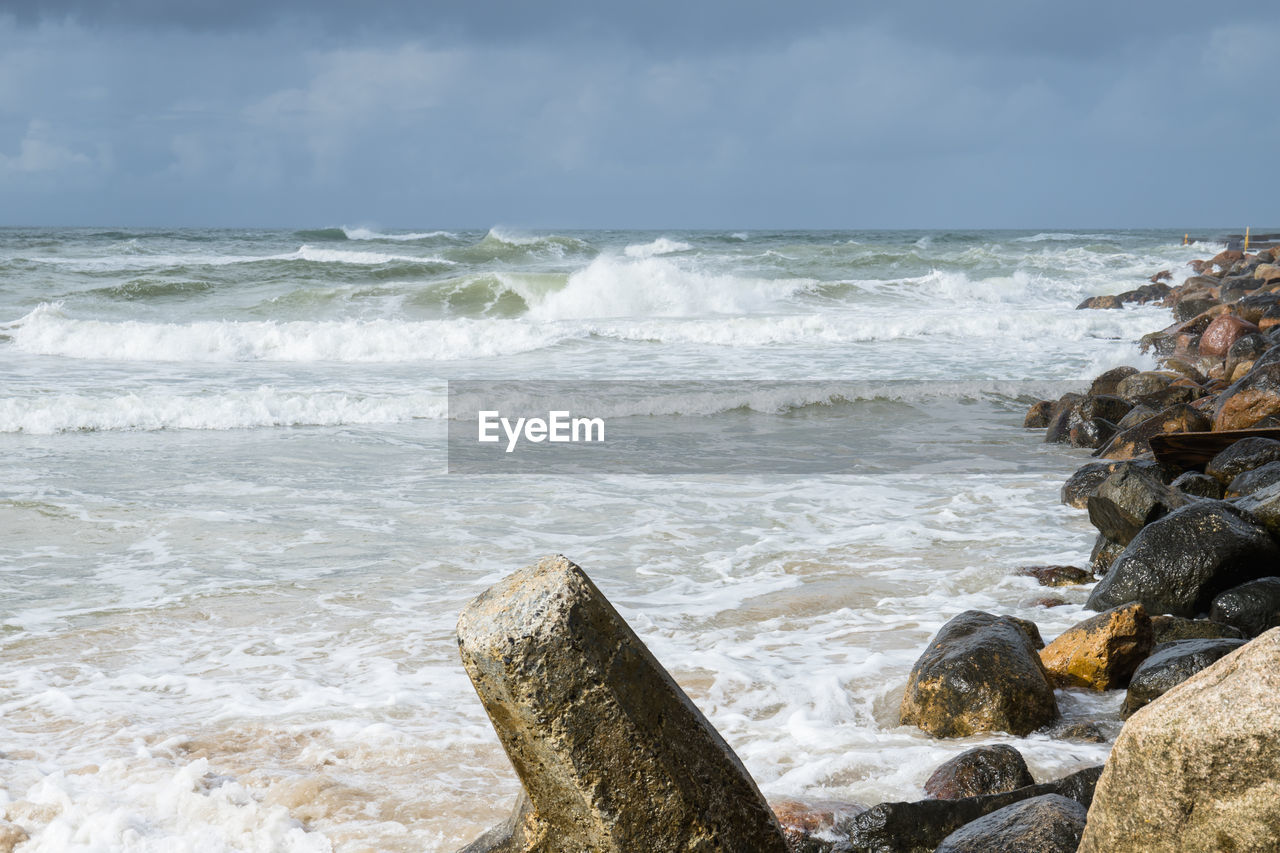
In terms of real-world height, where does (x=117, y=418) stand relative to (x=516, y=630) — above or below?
below


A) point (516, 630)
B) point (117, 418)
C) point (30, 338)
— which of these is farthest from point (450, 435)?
point (30, 338)

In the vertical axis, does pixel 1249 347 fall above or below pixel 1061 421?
above

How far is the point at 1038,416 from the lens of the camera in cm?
1070

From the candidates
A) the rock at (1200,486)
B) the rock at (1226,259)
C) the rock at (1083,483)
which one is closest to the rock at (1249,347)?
the rock at (1083,483)

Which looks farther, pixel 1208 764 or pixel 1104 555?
pixel 1104 555

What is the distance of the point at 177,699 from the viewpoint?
4.24 metres

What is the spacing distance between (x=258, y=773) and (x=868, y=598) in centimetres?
315

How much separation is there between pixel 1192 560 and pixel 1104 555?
1014 millimetres

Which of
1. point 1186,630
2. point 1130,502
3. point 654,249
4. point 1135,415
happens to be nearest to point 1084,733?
point 1186,630

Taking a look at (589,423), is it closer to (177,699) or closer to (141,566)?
(141,566)

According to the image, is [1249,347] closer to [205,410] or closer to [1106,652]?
[1106,652]

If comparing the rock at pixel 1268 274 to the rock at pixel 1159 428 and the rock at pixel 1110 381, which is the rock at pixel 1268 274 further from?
the rock at pixel 1159 428

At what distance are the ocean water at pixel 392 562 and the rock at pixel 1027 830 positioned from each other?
0.89 metres

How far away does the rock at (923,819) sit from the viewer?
2682 millimetres
